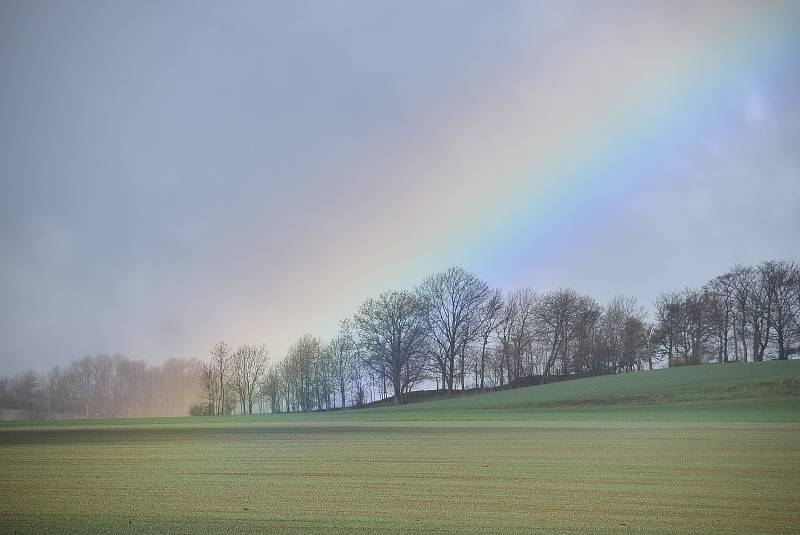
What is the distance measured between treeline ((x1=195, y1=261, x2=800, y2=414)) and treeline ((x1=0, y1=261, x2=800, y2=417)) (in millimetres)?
194

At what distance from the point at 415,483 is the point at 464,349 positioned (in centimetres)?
8843

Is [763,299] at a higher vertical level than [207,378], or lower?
higher

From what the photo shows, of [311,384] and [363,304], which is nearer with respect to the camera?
[363,304]

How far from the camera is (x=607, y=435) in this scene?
2878cm

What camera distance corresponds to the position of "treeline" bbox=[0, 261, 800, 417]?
93.7m

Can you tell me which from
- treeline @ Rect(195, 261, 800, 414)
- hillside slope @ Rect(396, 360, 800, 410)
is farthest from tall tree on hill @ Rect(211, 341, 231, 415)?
hillside slope @ Rect(396, 360, 800, 410)

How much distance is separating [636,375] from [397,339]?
120 ft

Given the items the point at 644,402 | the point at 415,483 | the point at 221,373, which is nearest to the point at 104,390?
the point at 221,373

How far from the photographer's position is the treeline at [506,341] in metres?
95.9

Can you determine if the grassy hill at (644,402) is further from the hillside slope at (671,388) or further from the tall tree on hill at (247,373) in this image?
the tall tree on hill at (247,373)

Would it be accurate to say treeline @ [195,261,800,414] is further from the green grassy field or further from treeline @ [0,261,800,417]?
the green grassy field

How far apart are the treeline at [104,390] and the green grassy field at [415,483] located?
130ft

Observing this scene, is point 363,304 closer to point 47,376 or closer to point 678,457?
point 47,376

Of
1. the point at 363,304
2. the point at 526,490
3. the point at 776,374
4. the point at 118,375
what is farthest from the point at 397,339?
the point at 526,490
